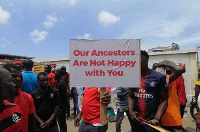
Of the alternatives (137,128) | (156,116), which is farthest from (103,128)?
(156,116)

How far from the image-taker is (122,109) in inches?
259

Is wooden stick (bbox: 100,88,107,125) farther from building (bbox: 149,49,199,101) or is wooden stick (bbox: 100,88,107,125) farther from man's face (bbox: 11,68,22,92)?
building (bbox: 149,49,199,101)

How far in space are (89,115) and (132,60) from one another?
4.54 feet

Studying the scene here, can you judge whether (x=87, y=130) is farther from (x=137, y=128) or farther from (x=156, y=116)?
(x=156, y=116)

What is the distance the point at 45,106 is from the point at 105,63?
1590 millimetres

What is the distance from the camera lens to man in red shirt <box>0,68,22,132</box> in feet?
6.49

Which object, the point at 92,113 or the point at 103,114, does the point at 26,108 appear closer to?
the point at 103,114

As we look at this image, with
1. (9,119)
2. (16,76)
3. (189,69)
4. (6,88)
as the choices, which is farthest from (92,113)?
(189,69)

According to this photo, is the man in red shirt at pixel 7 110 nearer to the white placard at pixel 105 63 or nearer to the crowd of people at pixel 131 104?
the crowd of people at pixel 131 104

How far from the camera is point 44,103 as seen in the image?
13.7ft

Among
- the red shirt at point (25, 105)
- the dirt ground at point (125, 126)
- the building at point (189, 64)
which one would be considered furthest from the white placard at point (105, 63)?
the building at point (189, 64)

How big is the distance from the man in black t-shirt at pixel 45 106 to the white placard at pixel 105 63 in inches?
49.6

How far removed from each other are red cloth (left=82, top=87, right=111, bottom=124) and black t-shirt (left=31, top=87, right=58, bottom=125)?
1.86ft

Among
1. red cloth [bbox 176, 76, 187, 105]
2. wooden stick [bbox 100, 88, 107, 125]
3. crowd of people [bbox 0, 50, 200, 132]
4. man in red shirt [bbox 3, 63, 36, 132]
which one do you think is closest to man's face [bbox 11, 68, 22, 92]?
crowd of people [bbox 0, 50, 200, 132]
